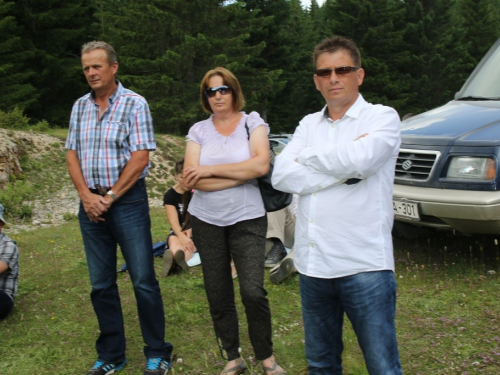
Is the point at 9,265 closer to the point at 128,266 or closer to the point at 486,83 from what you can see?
the point at 128,266

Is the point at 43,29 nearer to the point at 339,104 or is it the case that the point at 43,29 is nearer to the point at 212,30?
the point at 212,30

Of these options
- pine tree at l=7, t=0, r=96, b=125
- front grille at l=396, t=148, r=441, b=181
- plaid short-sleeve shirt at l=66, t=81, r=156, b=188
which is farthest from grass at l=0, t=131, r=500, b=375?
pine tree at l=7, t=0, r=96, b=125

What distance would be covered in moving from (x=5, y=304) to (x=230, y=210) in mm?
2410

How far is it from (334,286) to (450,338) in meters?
1.75

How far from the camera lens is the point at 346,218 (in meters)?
2.40

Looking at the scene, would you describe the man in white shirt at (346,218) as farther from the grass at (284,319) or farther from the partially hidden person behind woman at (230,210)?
the grass at (284,319)

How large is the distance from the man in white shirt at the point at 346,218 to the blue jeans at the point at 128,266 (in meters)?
1.23

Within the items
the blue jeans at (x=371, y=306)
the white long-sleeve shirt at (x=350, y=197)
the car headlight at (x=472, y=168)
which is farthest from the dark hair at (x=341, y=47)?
the car headlight at (x=472, y=168)

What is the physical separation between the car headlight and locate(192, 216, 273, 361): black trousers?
2138 mm

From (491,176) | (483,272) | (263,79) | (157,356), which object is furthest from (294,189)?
(263,79)

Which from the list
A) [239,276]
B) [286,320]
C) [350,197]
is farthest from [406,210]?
[350,197]

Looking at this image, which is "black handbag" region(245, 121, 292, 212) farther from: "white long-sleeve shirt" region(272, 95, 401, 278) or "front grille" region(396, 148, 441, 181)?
"front grille" region(396, 148, 441, 181)

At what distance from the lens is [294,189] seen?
8.55 ft

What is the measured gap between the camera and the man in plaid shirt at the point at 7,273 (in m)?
4.43
